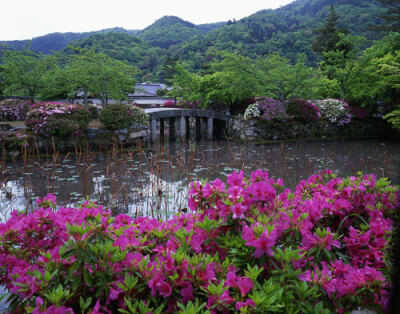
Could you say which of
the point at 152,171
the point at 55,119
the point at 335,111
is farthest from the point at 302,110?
the point at 152,171

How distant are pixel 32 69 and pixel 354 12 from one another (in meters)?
36.7

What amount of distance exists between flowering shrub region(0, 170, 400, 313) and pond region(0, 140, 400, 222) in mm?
988

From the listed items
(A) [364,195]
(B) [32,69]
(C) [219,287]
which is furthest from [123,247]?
(B) [32,69]

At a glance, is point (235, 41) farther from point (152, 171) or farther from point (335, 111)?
point (152, 171)

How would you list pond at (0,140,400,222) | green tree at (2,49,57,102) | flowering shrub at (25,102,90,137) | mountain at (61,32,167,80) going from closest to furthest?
pond at (0,140,400,222)
flowering shrub at (25,102,90,137)
green tree at (2,49,57,102)
mountain at (61,32,167,80)

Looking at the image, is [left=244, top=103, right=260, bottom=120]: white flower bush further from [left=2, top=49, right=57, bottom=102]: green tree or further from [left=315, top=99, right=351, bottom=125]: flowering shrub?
[left=2, top=49, right=57, bottom=102]: green tree

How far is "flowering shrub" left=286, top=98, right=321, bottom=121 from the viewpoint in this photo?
41.5 ft

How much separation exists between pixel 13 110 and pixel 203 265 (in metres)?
12.5

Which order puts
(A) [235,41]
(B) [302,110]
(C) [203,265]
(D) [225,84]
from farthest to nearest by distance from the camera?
1. (A) [235,41]
2. (D) [225,84]
3. (B) [302,110]
4. (C) [203,265]

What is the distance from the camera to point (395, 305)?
380 mm

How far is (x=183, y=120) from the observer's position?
43.8 feet

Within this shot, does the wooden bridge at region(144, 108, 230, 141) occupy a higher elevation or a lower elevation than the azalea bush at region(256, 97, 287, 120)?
lower

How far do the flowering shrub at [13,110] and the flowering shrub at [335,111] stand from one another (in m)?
12.1

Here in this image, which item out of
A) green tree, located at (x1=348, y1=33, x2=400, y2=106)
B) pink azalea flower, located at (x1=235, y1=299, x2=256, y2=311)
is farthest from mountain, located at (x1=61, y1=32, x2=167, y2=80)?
pink azalea flower, located at (x1=235, y1=299, x2=256, y2=311)
